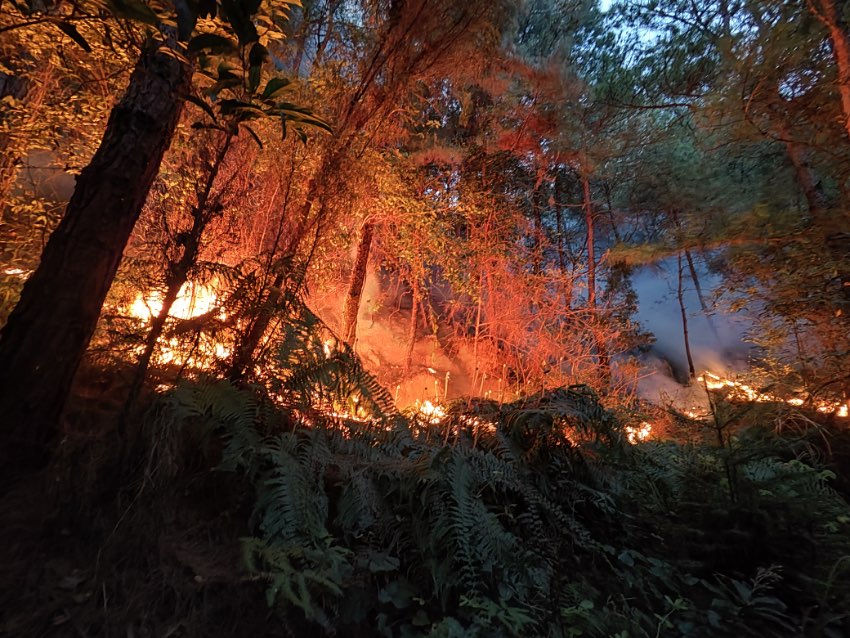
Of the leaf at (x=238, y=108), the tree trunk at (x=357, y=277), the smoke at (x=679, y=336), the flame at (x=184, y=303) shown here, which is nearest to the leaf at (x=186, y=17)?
the leaf at (x=238, y=108)

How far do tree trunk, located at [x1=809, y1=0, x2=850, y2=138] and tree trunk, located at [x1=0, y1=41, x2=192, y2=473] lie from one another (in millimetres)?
4914

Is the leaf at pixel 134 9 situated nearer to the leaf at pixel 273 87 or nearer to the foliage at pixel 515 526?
the leaf at pixel 273 87

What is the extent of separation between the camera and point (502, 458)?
6.79 feet

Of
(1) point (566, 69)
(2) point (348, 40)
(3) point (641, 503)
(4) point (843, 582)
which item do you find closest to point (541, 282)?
(1) point (566, 69)

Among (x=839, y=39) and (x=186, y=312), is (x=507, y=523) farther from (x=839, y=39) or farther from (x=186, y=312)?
(x=839, y=39)

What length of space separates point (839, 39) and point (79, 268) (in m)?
5.73

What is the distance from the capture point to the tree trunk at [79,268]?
1482 millimetres

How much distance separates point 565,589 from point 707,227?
6.26 m

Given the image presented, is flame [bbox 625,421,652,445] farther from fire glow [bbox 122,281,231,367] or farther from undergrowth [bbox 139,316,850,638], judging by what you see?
fire glow [bbox 122,281,231,367]

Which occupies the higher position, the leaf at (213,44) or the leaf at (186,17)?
the leaf at (213,44)

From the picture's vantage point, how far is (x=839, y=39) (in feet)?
11.5

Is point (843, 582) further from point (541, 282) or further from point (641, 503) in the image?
point (541, 282)

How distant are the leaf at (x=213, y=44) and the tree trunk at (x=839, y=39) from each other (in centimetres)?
463

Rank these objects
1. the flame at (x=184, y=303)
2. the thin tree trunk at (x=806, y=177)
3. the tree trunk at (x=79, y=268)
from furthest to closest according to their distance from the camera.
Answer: the thin tree trunk at (x=806, y=177)
the flame at (x=184, y=303)
the tree trunk at (x=79, y=268)
